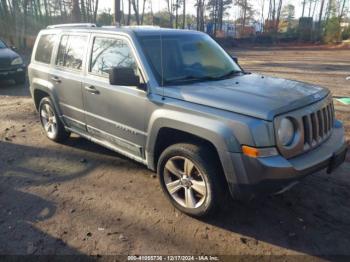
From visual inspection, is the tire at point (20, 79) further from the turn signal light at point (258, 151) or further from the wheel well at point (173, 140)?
the turn signal light at point (258, 151)

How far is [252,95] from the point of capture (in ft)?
10.5

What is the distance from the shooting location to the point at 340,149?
3443mm

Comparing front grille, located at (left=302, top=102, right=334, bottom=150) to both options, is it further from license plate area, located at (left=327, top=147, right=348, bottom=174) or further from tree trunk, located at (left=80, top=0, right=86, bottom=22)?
tree trunk, located at (left=80, top=0, right=86, bottom=22)

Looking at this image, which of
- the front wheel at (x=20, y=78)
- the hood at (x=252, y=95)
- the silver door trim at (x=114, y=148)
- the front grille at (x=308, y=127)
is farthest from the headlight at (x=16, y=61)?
the front grille at (x=308, y=127)

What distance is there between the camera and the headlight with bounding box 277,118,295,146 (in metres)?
2.89

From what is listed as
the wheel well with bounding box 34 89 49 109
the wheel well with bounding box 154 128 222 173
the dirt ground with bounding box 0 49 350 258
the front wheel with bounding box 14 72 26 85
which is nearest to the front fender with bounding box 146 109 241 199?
the wheel well with bounding box 154 128 222 173

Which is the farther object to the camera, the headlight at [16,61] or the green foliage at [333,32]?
the green foliage at [333,32]

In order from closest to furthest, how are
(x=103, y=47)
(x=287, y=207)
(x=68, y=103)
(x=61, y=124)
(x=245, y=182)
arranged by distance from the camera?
1. (x=245, y=182)
2. (x=287, y=207)
3. (x=103, y=47)
4. (x=68, y=103)
5. (x=61, y=124)

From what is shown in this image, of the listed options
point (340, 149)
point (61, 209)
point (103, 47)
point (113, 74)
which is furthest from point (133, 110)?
point (340, 149)

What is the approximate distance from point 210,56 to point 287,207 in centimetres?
208

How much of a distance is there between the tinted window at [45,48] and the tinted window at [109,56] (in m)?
1.30

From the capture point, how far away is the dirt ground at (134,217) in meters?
3.09

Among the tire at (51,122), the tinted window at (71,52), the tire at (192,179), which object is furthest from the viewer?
the tire at (51,122)

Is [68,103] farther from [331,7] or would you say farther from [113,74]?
[331,7]
